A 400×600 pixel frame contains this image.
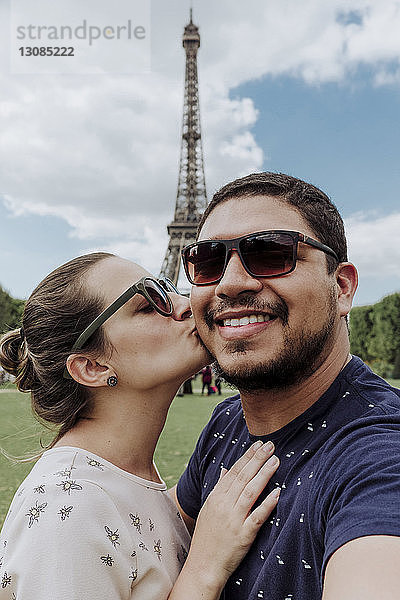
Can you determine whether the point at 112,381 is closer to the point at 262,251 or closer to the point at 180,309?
the point at 180,309

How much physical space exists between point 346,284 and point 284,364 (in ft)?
1.59

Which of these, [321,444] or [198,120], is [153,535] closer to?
[321,444]

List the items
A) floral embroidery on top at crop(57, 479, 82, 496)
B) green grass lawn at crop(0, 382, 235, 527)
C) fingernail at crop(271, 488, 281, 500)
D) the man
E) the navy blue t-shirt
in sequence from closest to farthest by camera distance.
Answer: the navy blue t-shirt → the man → fingernail at crop(271, 488, 281, 500) → floral embroidery on top at crop(57, 479, 82, 496) → green grass lawn at crop(0, 382, 235, 527)

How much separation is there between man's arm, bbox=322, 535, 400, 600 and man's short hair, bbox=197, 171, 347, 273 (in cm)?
116

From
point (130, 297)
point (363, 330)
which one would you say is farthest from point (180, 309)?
point (363, 330)

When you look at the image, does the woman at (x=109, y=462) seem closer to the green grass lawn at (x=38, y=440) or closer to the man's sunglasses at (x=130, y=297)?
the man's sunglasses at (x=130, y=297)

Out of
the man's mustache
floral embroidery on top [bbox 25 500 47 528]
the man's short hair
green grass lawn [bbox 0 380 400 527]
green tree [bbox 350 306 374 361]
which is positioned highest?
the man's short hair

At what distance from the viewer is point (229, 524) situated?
2033 mm

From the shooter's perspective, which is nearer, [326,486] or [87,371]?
[326,486]

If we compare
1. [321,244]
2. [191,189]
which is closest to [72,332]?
[321,244]

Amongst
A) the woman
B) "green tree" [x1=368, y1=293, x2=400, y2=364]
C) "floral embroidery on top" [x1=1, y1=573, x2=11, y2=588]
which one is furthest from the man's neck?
"green tree" [x1=368, y1=293, x2=400, y2=364]

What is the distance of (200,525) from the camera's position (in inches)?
86.4

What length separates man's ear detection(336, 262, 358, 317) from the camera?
7.70 ft

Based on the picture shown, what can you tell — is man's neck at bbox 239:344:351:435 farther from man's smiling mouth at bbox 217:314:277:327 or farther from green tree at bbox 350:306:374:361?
green tree at bbox 350:306:374:361
